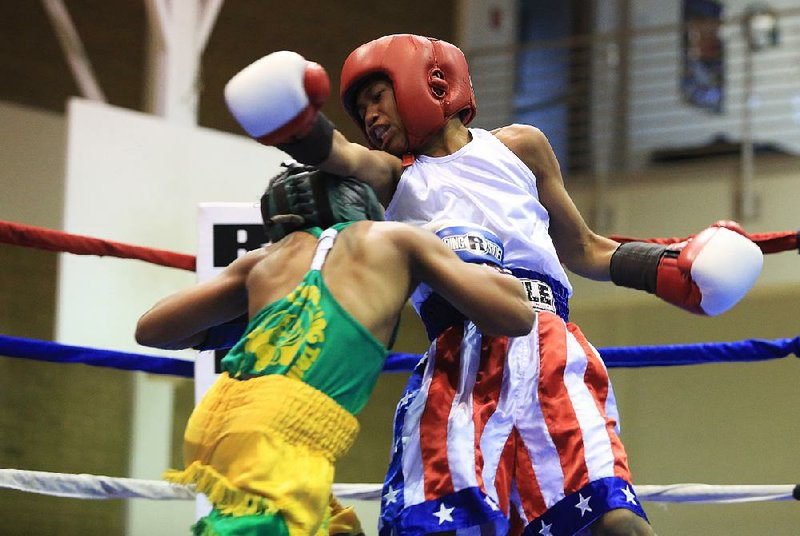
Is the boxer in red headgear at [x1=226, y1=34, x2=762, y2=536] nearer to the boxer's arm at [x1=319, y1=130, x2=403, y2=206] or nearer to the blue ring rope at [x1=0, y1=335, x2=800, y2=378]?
the boxer's arm at [x1=319, y1=130, x2=403, y2=206]

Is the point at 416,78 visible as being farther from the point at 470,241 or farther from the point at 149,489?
the point at 149,489

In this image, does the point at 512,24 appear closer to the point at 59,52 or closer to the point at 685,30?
the point at 685,30

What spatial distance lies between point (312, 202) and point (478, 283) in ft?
0.97

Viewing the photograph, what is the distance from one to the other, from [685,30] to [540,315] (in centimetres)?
472

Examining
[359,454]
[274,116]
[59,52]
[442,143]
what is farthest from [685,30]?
[274,116]

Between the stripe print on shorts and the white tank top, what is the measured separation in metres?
0.14

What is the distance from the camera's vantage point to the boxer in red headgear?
6.41 ft

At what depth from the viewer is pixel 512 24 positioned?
7.41 m

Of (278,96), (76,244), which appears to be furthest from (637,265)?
(76,244)

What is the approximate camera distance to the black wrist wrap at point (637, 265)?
2.23 meters

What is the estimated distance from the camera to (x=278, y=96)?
1786 millimetres

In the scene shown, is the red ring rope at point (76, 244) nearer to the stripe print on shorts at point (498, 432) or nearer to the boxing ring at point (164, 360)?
the boxing ring at point (164, 360)

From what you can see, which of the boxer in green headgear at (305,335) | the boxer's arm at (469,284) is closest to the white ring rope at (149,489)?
the boxer in green headgear at (305,335)

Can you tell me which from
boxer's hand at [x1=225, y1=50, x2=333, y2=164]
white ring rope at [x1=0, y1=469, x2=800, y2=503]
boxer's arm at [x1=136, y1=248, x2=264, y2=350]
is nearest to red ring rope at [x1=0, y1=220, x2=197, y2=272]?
white ring rope at [x1=0, y1=469, x2=800, y2=503]
